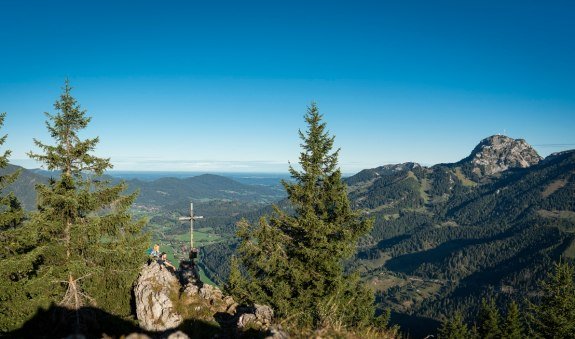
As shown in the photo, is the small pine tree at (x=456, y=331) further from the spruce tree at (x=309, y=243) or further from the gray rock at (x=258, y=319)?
the gray rock at (x=258, y=319)

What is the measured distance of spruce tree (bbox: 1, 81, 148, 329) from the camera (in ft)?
62.1

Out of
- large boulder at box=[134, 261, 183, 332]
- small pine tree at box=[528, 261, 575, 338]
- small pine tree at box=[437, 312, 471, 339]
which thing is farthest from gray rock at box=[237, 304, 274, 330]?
small pine tree at box=[437, 312, 471, 339]

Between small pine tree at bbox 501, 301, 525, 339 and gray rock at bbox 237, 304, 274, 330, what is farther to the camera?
small pine tree at bbox 501, 301, 525, 339

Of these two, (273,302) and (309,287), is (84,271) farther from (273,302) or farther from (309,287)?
(309,287)

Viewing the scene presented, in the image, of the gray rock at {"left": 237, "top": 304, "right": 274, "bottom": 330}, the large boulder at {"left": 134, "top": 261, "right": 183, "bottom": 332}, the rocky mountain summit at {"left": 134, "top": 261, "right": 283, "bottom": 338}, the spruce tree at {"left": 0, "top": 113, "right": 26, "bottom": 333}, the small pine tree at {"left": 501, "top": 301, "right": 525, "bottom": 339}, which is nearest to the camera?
the gray rock at {"left": 237, "top": 304, "right": 274, "bottom": 330}

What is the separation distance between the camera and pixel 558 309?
39688mm

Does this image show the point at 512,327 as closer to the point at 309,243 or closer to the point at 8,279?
the point at 309,243

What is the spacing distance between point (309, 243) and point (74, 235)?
573 inches

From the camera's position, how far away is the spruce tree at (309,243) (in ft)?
75.6

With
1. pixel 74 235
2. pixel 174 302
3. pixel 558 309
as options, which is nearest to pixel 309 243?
pixel 174 302

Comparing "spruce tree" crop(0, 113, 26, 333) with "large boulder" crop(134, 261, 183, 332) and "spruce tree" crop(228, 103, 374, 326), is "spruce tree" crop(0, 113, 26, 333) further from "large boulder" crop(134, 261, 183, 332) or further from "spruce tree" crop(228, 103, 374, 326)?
"spruce tree" crop(228, 103, 374, 326)

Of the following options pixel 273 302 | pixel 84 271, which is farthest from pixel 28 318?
pixel 273 302

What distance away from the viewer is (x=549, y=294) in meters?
42.4

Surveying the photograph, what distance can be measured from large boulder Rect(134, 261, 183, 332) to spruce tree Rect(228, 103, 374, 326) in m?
4.59
